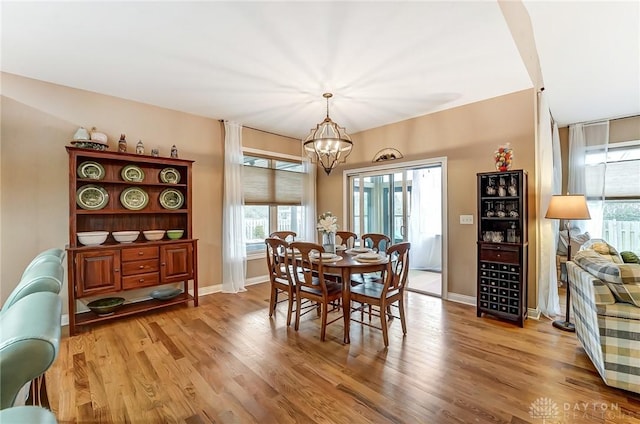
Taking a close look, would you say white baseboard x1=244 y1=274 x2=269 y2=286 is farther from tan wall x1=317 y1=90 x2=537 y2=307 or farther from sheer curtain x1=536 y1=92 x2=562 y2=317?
sheer curtain x1=536 y1=92 x2=562 y2=317

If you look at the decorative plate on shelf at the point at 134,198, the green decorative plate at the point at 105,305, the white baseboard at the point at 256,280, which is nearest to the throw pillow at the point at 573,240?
the white baseboard at the point at 256,280

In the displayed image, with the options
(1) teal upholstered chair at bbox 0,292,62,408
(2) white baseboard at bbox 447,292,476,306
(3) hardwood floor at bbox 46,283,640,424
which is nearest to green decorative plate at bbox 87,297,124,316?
(3) hardwood floor at bbox 46,283,640,424

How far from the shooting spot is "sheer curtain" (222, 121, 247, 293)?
452 cm

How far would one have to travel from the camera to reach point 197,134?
4.36 meters

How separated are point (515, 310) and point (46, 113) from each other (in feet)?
19.1

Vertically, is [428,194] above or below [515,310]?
above

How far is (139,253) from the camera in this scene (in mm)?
3418

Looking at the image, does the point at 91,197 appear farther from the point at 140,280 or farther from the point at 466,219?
the point at 466,219

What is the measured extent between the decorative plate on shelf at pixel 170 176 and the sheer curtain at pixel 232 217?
2.44 feet

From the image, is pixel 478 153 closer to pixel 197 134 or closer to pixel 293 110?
pixel 293 110

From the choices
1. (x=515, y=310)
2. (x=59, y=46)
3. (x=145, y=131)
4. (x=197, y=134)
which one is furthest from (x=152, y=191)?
(x=515, y=310)

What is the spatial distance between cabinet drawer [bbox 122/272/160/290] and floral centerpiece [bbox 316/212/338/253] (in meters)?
2.20

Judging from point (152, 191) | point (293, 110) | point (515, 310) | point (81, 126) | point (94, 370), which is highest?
point (293, 110)

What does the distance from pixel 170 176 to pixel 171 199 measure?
13.0 inches
